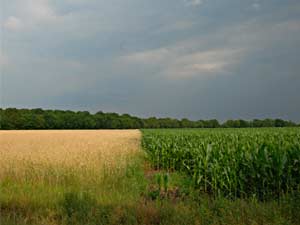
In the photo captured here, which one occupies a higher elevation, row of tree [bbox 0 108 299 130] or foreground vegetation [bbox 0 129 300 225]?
row of tree [bbox 0 108 299 130]

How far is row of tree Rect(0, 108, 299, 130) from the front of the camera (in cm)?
9342

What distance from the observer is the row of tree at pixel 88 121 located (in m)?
93.4

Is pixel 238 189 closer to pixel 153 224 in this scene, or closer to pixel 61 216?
pixel 153 224

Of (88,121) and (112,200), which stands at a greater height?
(88,121)

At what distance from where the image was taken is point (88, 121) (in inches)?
4205

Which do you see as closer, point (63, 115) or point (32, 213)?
point (32, 213)

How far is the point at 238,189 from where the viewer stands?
31.8ft

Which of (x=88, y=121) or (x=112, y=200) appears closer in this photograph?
(x=112, y=200)

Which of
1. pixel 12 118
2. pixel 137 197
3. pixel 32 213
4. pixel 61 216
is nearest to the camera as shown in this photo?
pixel 61 216

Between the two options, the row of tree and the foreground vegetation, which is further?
the row of tree

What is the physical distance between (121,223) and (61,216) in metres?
1.29

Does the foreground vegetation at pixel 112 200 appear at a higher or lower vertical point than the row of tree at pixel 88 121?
lower

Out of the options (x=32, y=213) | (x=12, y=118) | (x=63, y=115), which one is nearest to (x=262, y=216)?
(x=32, y=213)

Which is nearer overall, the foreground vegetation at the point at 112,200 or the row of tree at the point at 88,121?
the foreground vegetation at the point at 112,200
